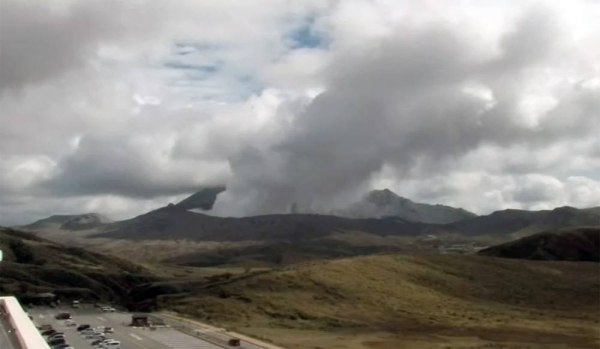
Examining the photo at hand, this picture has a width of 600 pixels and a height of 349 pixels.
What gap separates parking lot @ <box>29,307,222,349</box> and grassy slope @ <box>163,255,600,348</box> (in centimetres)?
1322

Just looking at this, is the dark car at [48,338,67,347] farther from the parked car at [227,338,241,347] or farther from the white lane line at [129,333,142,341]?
the parked car at [227,338,241,347]

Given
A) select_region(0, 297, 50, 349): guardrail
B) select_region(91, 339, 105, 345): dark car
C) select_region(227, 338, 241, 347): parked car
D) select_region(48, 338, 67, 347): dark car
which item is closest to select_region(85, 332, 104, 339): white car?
select_region(91, 339, 105, 345): dark car

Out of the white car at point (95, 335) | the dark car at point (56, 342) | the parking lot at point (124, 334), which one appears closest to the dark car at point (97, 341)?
the parking lot at point (124, 334)

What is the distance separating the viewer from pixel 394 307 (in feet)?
504

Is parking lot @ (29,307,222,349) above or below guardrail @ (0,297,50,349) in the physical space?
below

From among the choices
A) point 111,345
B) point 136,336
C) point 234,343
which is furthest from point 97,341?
point 234,343

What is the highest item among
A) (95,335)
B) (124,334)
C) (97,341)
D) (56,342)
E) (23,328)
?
(23,328)

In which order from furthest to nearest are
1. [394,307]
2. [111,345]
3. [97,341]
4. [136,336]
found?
1. [394,307]
2. [136,336]
3. [97,341]
4. [111,345]

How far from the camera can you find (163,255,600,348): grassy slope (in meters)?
121

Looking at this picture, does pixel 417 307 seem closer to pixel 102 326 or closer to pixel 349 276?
pixel 349 276

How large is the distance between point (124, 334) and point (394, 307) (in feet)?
205

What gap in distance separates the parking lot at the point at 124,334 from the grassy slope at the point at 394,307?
13215 mm

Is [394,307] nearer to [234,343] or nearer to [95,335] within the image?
[234,343]

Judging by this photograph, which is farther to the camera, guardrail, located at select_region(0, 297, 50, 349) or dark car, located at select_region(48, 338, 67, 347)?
dark car, located at select_region(48, 338, 67, 347)
